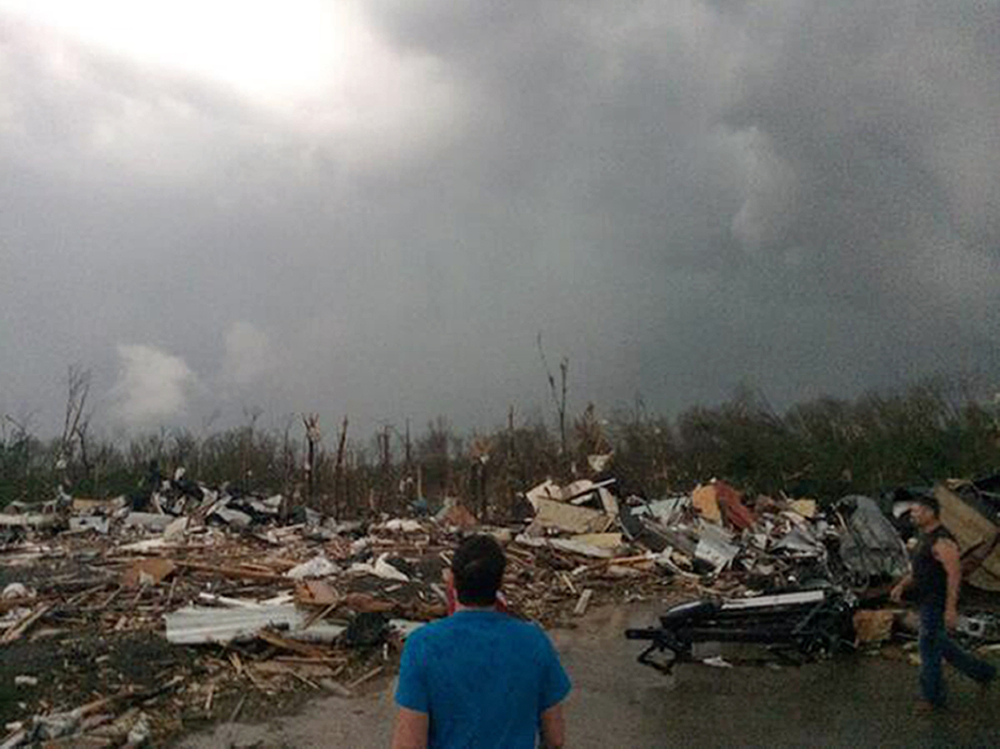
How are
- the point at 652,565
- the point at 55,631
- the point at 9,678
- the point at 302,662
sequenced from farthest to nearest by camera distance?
the point at 652,565, the point at 55,631, the point at 302,662, the point at 9,678

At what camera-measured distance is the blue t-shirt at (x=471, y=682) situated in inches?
109

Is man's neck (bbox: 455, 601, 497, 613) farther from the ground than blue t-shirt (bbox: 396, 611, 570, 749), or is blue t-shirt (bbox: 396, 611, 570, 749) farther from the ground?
man's neck (bbox: 455, 601, 497, 613)

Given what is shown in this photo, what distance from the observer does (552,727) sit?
3.01 meters

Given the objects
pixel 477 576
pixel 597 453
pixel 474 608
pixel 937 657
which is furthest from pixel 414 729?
Result: pixel 597 453

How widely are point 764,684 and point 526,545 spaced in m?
7.54

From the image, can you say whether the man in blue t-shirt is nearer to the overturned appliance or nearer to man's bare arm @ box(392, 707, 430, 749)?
man's bare arm @ box(392, 707, 430, 749)

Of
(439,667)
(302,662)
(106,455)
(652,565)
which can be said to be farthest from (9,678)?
(106,455)

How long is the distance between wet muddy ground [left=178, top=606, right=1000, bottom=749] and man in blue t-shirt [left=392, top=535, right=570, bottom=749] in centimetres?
441

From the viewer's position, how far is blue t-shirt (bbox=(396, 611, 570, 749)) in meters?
2.77

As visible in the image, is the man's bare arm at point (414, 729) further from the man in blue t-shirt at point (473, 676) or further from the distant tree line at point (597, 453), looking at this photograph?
the distant tree line at point (597, 453)

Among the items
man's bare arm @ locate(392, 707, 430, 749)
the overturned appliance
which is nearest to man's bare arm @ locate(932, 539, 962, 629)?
the overturned appliance

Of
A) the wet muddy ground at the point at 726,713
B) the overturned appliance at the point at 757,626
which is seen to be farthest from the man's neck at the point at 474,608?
the overturned appliance at the point at 757,626

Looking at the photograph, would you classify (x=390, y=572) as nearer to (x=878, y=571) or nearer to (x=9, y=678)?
(x=9, y=678)

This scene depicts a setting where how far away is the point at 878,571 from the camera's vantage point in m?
11.3
